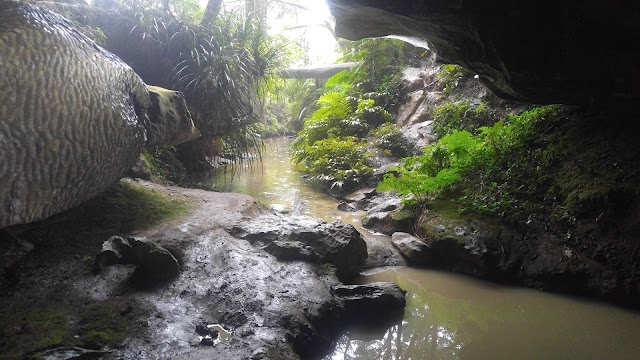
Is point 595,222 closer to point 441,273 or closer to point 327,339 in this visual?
point 441,273

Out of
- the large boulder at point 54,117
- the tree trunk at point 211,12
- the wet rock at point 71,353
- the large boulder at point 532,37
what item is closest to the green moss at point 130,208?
the large boulder at point 54,117

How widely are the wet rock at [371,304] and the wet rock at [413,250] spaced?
116 cm

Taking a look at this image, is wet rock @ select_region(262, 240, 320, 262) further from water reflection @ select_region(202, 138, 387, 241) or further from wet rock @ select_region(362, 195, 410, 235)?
wet rock @ select_region(362, 195, 410, 235)

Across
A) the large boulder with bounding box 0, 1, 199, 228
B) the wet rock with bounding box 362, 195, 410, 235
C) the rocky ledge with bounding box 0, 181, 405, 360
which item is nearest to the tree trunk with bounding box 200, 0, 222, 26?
the large boulder with bounding box 0, 1, 199, 228

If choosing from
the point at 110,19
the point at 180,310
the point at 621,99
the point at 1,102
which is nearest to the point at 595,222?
the point at 621,99

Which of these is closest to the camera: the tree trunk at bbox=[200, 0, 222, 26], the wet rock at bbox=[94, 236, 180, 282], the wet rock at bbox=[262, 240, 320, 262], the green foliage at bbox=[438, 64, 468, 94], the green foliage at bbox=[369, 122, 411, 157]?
the wet rock at bbox=[94, 236, 180, 282]

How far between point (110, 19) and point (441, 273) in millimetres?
6137

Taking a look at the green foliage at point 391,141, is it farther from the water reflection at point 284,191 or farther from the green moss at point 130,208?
the green moss at point 130,208

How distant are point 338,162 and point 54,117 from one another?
5933mm

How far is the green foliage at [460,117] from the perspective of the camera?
6.66 m

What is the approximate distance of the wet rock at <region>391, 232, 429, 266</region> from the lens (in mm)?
4395

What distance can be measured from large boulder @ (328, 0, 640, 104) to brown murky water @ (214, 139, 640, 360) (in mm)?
1817

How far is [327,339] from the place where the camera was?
2801mm

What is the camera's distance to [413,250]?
4434mm
